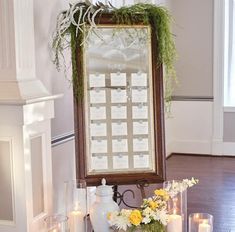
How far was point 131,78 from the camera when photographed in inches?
116

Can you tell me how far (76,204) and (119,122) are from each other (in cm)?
58

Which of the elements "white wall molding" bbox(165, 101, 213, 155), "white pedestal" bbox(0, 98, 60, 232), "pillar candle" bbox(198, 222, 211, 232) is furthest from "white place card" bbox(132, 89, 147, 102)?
"white wall molding" bbox(165, 101, 213, 155)

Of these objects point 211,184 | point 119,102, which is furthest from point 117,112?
point 211,184

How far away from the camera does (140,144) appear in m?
2.96

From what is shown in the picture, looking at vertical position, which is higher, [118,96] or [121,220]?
[118,96]

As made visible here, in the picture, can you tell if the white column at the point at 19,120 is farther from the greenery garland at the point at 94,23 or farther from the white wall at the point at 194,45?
the white wall at the point at 194,45

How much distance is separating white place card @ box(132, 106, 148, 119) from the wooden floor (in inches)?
47.1

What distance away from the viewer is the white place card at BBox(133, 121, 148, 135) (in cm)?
295

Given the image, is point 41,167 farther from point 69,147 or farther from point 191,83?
point 191,83

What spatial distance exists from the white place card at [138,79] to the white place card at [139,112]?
0.15 metres

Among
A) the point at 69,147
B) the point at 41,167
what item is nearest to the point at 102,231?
the point at 41,167

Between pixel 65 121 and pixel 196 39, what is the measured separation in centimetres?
317

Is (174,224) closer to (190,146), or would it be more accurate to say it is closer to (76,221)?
(76,221)

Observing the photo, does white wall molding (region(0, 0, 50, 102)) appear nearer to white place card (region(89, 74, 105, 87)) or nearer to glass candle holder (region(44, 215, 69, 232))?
white place card (region(89, 74, 105, 87))
